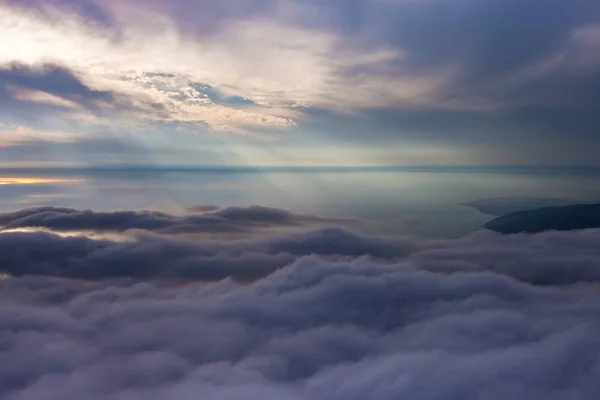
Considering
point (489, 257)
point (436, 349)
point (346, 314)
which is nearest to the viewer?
point (436, 349)

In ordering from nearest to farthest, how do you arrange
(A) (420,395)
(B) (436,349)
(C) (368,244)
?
(A) (420,395), (B) (436,349), (C) (368,244)

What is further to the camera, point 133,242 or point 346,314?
point 133,242

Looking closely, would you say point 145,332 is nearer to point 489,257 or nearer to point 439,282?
point 439,282

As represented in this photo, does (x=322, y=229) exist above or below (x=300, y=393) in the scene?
above

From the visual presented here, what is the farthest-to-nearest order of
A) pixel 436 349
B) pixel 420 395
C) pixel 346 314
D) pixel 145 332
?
pixel 346 314 < pixel 145 332 < pixel 436 349 < pixel 420 395

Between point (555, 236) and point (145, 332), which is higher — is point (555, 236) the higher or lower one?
the higher one

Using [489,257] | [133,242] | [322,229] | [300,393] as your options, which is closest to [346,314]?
[300,393]

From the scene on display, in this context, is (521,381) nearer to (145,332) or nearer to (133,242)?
(145,332)

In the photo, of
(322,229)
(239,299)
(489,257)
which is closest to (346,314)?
(239,299)

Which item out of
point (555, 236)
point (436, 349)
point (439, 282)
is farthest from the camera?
point (555, 236)
